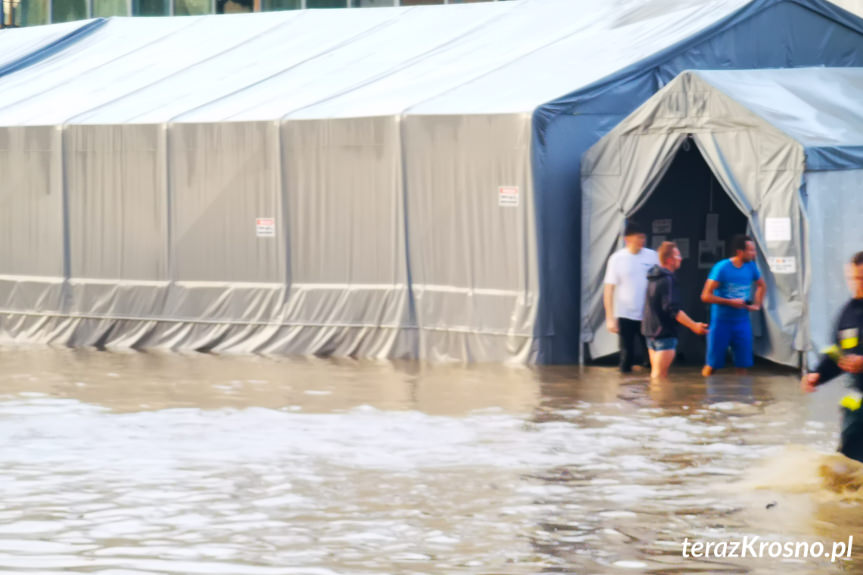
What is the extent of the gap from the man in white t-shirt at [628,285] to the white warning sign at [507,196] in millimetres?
1652

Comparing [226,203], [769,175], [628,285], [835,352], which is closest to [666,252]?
[628,285]

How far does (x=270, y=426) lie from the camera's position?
1270 centimetres

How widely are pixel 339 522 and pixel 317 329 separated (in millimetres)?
10079

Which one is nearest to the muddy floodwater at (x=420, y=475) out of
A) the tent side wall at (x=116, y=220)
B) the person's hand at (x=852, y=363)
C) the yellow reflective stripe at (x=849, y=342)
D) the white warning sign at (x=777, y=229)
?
the person's hand at (x=852, y=363)

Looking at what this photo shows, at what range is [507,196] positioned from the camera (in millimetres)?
16844

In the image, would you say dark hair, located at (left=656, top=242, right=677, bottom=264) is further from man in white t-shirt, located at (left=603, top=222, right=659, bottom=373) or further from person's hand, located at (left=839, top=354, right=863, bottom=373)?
person's hand, located at (left=839, top=354, right=863, bottom=373)

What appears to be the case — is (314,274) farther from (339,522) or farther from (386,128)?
(339,522)

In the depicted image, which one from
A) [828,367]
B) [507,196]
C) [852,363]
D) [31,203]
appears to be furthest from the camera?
[31,203]

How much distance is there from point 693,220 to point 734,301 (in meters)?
3.19

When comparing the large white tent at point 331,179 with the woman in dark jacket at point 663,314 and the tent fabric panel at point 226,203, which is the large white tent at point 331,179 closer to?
the tent fabric panel at point 226,203

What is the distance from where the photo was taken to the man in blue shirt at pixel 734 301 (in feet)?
49.2

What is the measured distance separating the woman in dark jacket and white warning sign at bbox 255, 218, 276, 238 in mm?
6033

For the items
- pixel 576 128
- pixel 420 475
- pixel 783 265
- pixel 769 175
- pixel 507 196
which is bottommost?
pixel 420 475

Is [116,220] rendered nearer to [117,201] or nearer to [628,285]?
[117,201]
